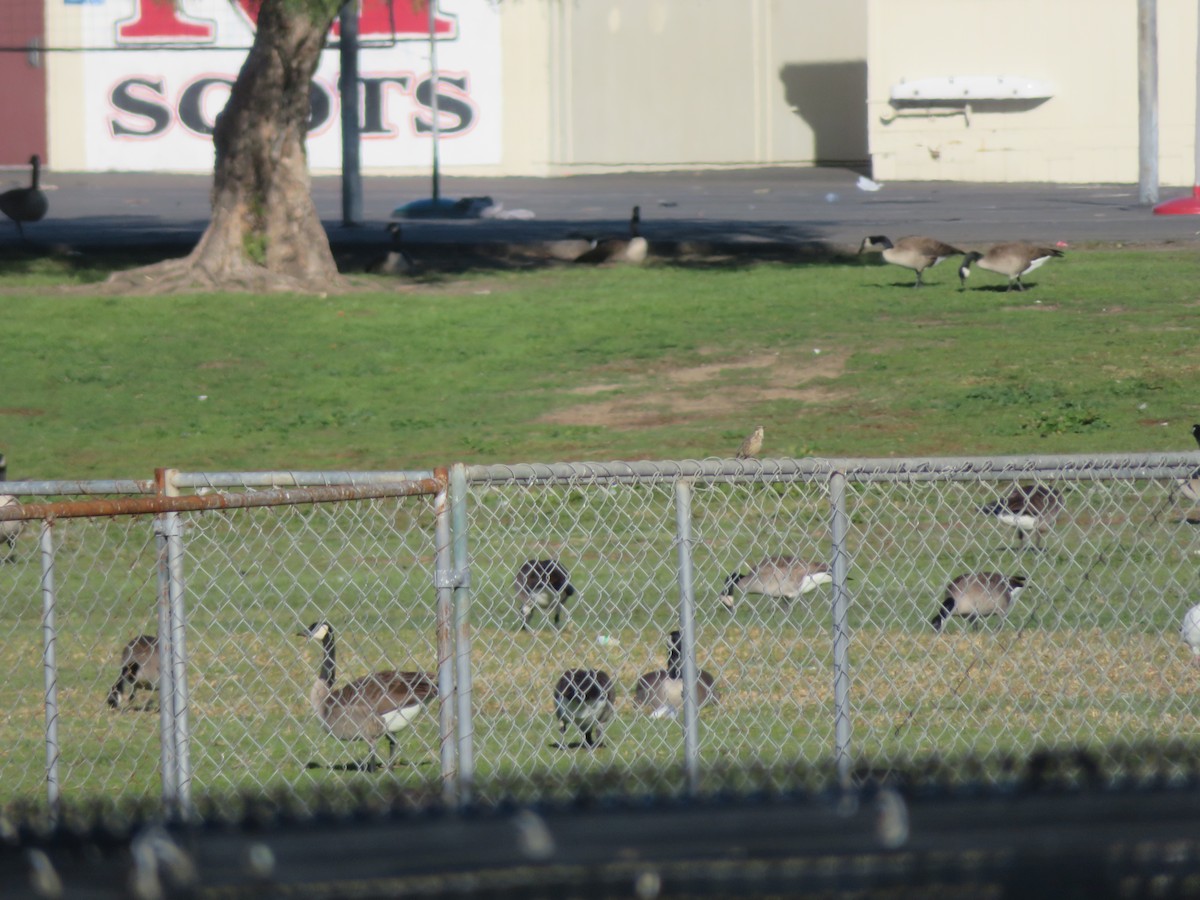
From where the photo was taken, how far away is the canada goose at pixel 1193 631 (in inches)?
263

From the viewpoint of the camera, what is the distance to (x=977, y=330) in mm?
17219

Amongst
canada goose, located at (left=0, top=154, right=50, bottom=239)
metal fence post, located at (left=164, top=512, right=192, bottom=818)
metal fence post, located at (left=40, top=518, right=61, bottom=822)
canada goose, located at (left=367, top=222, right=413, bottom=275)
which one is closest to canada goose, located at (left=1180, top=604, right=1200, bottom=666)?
metal fence post, located at (left=164, top=512, right=192, bottom=818)

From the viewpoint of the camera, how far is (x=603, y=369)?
16.7m

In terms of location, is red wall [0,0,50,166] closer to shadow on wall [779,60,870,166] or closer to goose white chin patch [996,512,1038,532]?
shadow on wall [779,60,870,166]

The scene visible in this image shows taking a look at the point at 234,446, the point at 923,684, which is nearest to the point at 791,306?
the point at 234,446

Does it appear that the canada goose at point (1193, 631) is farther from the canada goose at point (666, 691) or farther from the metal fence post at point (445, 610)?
the metal fence post at point (445, 610)

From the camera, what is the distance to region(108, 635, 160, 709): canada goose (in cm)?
743

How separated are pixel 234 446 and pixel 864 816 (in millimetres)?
12927

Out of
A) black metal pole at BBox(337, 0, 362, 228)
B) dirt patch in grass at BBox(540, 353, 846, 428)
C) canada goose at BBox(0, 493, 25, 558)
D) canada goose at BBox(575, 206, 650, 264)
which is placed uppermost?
black metal pole at BBox(337, 0, 362, 228)

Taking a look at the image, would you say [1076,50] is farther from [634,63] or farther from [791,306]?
[791,306]

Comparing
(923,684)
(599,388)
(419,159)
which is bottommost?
(923,684)

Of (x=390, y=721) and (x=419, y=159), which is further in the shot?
(x=419, y=159)

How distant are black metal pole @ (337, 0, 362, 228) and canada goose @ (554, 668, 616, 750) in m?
20.0

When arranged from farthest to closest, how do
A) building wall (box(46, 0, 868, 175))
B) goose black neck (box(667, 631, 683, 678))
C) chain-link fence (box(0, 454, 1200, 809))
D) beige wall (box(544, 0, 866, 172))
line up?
1. building wall (box(46, 0, 868, 175))
2. beige wall (box(544, 0, 866, 172))
3. goose black neck (box(667, 631, 683, 678))
4. chain-link fence (box(0, 454, 1200, 809))
